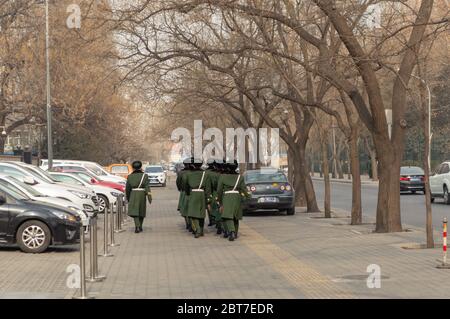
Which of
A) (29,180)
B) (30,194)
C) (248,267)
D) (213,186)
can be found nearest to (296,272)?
(248,267)

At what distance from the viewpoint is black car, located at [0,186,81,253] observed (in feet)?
54.1

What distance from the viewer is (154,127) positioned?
78.1 m

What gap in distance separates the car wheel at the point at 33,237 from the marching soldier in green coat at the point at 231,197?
4.22 meters

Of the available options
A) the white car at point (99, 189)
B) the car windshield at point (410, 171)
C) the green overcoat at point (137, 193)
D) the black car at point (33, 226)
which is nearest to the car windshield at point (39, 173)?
the green overcoat at point (137, 193)

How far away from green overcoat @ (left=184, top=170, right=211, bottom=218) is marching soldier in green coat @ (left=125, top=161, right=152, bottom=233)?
170cm

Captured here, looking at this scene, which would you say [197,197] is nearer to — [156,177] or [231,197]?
[231,197]

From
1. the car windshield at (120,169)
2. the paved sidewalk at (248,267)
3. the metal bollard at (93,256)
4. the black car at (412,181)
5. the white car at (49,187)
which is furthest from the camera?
the car windshield at (120,169)

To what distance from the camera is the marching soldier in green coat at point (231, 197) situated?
1916cm

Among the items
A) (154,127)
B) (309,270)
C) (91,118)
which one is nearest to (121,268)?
(309,270)

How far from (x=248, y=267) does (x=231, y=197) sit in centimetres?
532

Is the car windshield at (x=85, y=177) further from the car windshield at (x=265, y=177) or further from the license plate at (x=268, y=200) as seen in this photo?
the license plate at (x=268, y=200)

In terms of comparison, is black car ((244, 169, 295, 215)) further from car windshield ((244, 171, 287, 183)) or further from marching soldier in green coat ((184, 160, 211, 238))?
marching soldier in green coat ((184, 160, 211, 238))

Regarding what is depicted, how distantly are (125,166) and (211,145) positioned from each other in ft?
54.1

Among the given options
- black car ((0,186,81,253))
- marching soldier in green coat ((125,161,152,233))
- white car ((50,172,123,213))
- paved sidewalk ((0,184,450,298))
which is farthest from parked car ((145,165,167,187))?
black car ((0,186,81,253))
